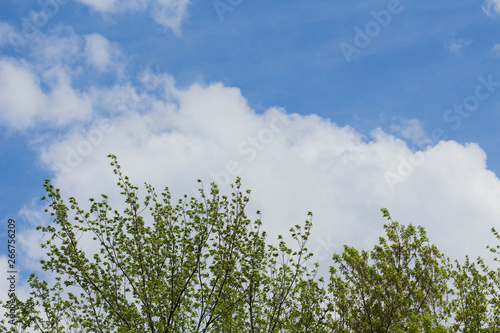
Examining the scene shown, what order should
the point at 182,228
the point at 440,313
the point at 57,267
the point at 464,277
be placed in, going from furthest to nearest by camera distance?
the point at 464,277, the point at 440,313, the point at 182,228, the point at 57,267

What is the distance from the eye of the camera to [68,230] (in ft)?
53.6

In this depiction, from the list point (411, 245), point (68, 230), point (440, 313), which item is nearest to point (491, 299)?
point (440, 313)

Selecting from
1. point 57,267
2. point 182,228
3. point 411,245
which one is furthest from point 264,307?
point 57,267

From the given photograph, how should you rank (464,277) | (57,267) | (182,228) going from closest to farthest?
1. (57,267)
2. (182,228)
3. (464,277)

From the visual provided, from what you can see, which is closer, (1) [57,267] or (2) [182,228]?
(1) [57,267]

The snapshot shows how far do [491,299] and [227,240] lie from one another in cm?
1340

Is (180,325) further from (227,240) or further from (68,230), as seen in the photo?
(68,230)

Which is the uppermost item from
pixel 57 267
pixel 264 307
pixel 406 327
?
pixel 57 267

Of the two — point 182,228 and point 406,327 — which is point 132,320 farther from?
point 406,327

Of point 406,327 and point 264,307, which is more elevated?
point 264,307

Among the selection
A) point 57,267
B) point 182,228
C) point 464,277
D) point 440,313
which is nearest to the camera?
point 57,267

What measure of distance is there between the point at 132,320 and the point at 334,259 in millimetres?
8386

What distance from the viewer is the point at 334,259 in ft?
59.3

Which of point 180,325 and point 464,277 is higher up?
point 464,277
